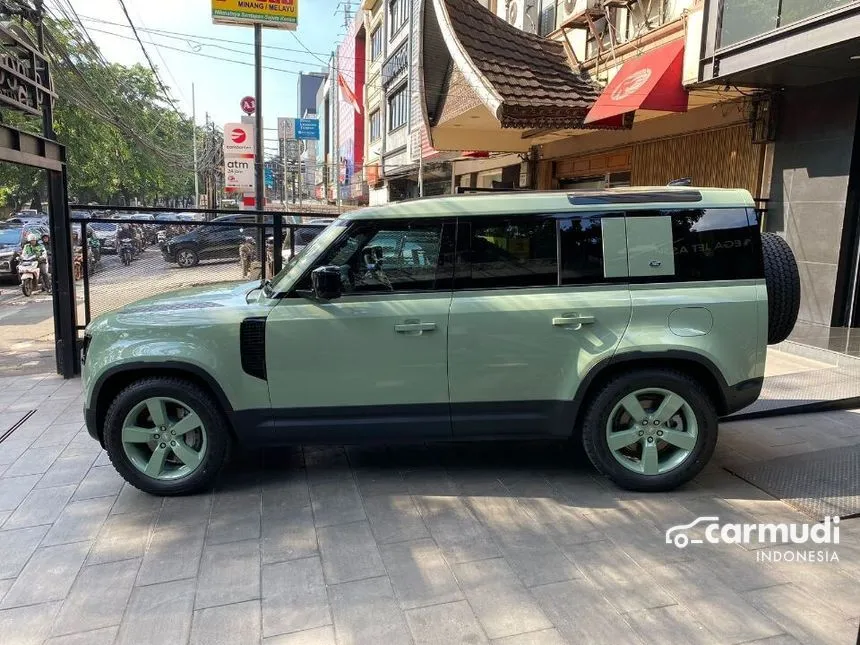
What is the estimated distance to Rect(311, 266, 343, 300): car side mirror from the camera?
3.60 m

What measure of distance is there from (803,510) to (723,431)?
4.43 ft

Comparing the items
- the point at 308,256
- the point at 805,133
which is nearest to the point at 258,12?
the point at 805,133

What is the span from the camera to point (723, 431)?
5.01 meters

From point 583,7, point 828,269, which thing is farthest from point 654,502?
point 583,7

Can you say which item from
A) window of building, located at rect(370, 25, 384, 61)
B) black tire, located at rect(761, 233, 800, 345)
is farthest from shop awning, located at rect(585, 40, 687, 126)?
window of building, located at rect(370, 25, 384, 61)

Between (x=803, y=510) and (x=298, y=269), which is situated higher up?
(x=298, y=269)

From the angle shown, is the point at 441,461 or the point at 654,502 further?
the point at 441,461

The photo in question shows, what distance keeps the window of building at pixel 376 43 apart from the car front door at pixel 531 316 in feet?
120

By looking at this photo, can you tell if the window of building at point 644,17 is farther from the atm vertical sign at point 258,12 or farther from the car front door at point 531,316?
the atm vertical sign at point 258,12

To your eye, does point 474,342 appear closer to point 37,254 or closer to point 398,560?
point 398,560

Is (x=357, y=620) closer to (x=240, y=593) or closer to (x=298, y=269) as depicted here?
(x=240, y=593)

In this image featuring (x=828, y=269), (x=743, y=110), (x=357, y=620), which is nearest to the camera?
(x=357, y=620)

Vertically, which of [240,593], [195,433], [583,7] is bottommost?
[240,593]

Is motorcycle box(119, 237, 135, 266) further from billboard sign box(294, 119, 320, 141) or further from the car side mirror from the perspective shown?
billboard sign box(294, 119, 320, 141)
